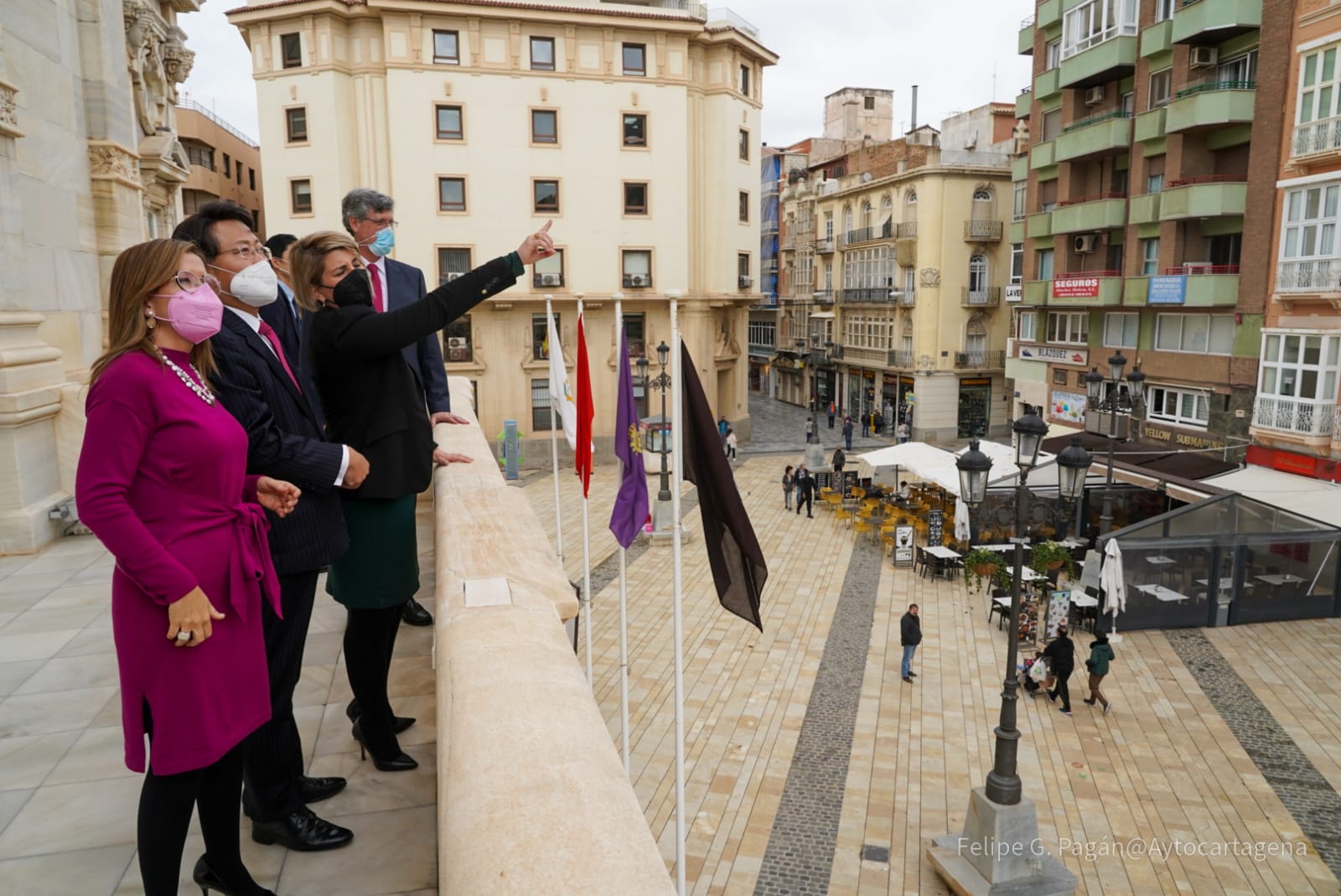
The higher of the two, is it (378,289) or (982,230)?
(982,230)

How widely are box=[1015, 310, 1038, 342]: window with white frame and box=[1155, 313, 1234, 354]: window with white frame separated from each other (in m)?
7.21

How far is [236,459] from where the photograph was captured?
2.81 metres

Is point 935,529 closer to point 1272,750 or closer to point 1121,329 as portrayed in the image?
point 1272,750

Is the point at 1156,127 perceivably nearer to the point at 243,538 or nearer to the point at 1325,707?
the point at 1325,707

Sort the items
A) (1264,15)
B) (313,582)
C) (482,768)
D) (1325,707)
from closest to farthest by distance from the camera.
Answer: (482,768) → (313,582) → (1325,707) → (1264,15)

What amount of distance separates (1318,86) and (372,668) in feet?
85.7

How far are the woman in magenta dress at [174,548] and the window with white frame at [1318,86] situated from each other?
26.0m

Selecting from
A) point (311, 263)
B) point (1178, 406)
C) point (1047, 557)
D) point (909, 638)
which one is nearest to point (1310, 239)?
point (1178, 406)

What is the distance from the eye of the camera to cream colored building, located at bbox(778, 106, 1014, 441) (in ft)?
136

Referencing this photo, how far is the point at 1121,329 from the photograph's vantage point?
1191 inches

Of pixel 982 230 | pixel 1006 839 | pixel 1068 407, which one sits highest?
pixel 982 230

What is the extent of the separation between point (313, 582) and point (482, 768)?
55.7 inches

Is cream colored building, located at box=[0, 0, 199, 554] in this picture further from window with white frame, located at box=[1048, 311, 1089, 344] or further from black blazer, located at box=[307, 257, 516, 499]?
window with white frame, located at box=[1048, 311, 1089, 344]

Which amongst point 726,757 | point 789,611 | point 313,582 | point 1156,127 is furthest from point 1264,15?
point 313,582
